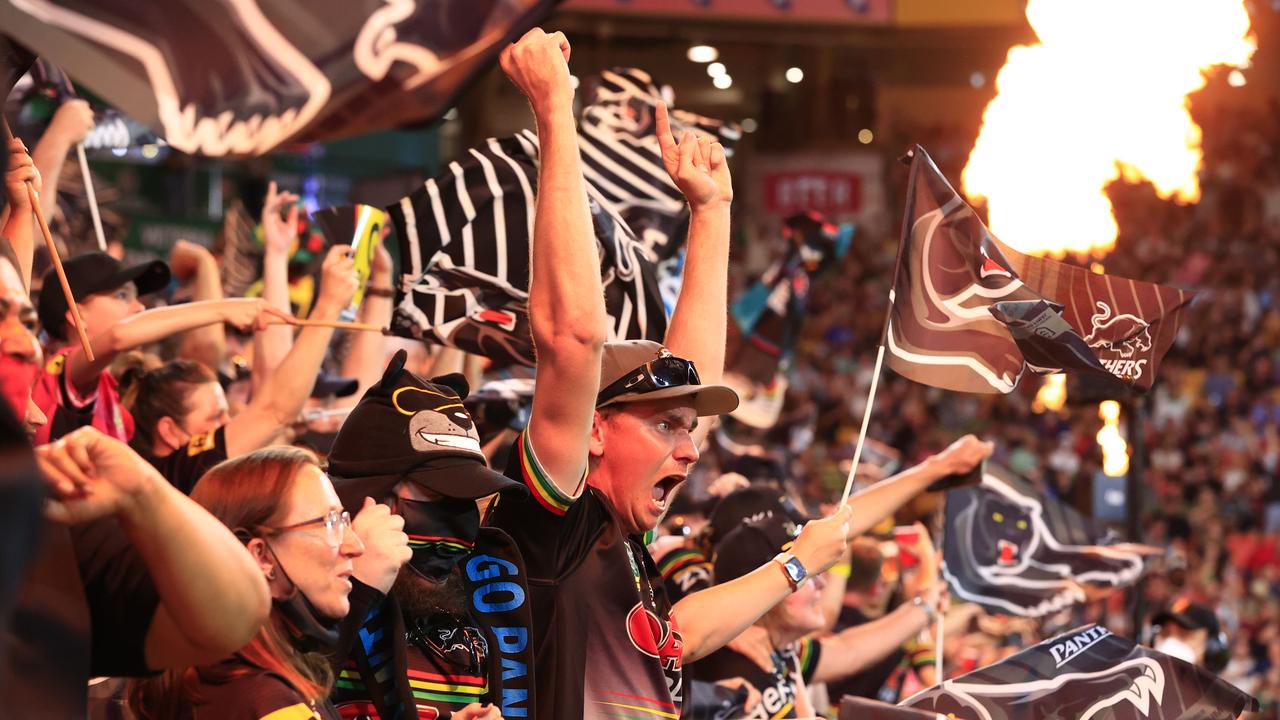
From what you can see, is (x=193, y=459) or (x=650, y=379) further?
(x=193, y=459)

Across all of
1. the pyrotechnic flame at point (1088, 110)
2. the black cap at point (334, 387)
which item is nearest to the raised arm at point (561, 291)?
the black cap at point (334, 387)

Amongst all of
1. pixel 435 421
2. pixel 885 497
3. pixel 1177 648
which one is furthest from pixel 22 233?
pixel 1177 648

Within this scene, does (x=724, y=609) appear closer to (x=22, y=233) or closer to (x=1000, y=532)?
(x=22, y=233)

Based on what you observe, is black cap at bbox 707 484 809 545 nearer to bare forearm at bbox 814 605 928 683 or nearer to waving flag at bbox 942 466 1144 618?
bare forearm at bbox 814 605 928 683

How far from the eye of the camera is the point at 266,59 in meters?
3.88

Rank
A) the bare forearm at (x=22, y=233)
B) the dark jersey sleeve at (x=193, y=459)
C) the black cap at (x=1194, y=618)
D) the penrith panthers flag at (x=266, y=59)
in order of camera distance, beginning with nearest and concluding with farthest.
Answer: the bare forearm at (x=22, y=233), the penrith panthers flag at (x=266, y=59), the dark jersey sleeve at (x=193, y=459), the black cap at (x=1194, y=618)

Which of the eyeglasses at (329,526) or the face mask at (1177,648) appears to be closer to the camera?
the eyeglasses at (329,526)

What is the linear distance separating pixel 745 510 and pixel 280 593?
2567mm

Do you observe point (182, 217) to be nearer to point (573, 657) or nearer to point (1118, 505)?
point (1118, 505)

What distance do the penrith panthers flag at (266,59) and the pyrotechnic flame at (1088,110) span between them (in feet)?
29.0

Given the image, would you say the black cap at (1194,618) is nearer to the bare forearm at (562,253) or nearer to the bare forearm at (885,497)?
the bare forearm at (885,497)

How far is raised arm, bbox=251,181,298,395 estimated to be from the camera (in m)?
4.97

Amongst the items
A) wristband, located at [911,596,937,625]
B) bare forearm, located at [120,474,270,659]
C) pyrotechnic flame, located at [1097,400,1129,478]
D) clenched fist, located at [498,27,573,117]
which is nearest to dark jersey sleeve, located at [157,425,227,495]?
clenched fist, located at [498,27,573,117]

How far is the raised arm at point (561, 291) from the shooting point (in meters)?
2.81
